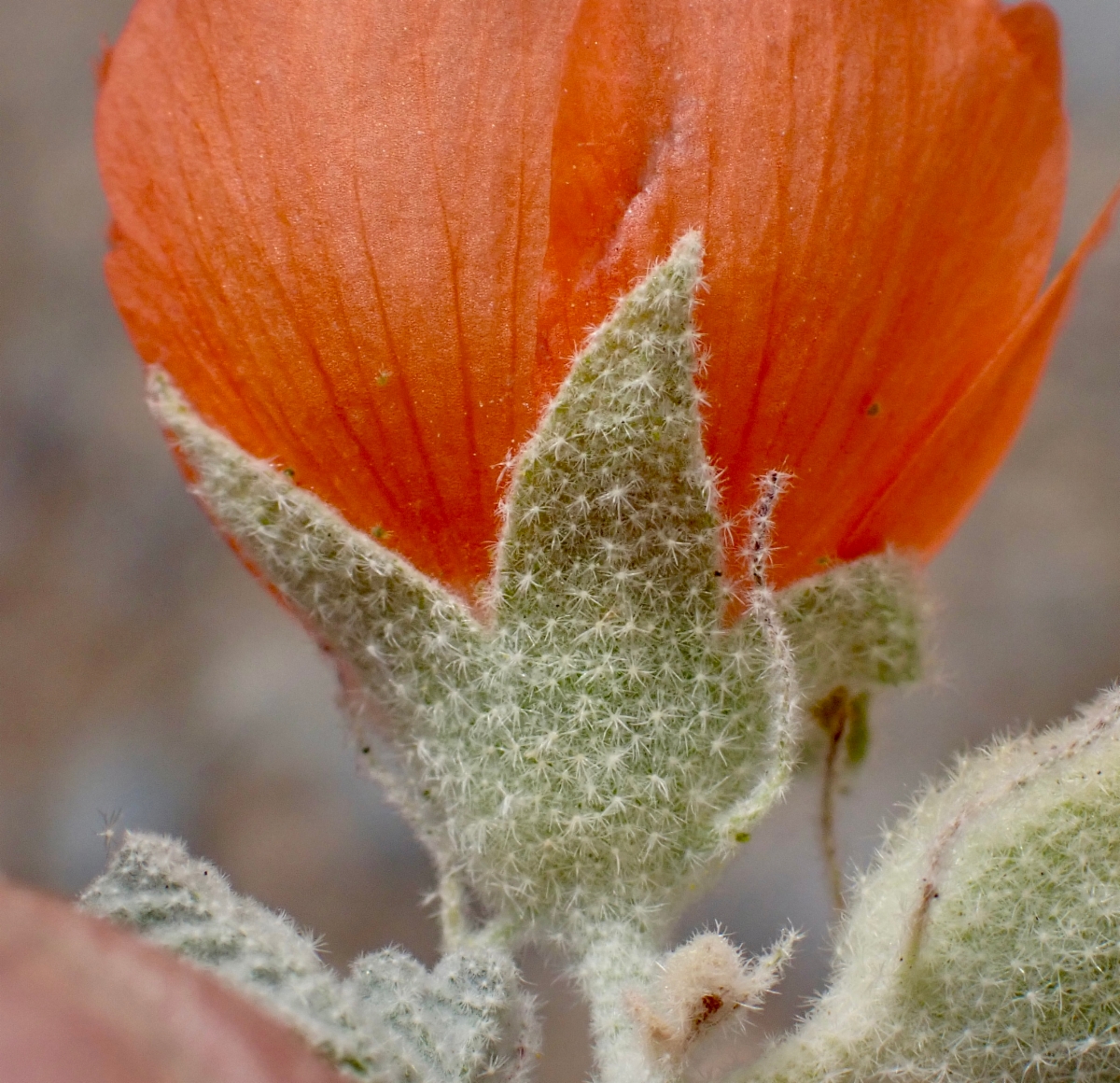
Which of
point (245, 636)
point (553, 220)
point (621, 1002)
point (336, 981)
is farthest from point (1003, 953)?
point (245, 636)

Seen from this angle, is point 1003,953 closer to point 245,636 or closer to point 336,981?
point 336,981

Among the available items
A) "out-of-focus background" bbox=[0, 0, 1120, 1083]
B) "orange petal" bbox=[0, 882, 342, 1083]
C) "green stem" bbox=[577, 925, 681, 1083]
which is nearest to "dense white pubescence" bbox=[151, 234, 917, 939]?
"green stem" bbox=[577, 925, 681, 1083]

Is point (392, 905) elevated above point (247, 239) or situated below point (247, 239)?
above

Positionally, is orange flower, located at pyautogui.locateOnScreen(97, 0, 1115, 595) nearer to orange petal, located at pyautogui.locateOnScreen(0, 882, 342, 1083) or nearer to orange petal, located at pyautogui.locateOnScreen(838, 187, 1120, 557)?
orange petal, located at pyautogui.locateOnScreen(838, 187, 1120, 557)

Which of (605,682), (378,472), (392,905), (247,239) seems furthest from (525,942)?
(392,905)

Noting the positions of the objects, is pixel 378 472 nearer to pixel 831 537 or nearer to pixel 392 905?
pixel 831 537

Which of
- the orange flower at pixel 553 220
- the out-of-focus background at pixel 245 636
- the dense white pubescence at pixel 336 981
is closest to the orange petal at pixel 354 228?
the orange flower at pixel 553 220

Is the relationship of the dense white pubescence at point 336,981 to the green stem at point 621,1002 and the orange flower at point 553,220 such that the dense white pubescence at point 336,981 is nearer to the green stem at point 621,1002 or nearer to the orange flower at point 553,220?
the green stem at point 621,1002
